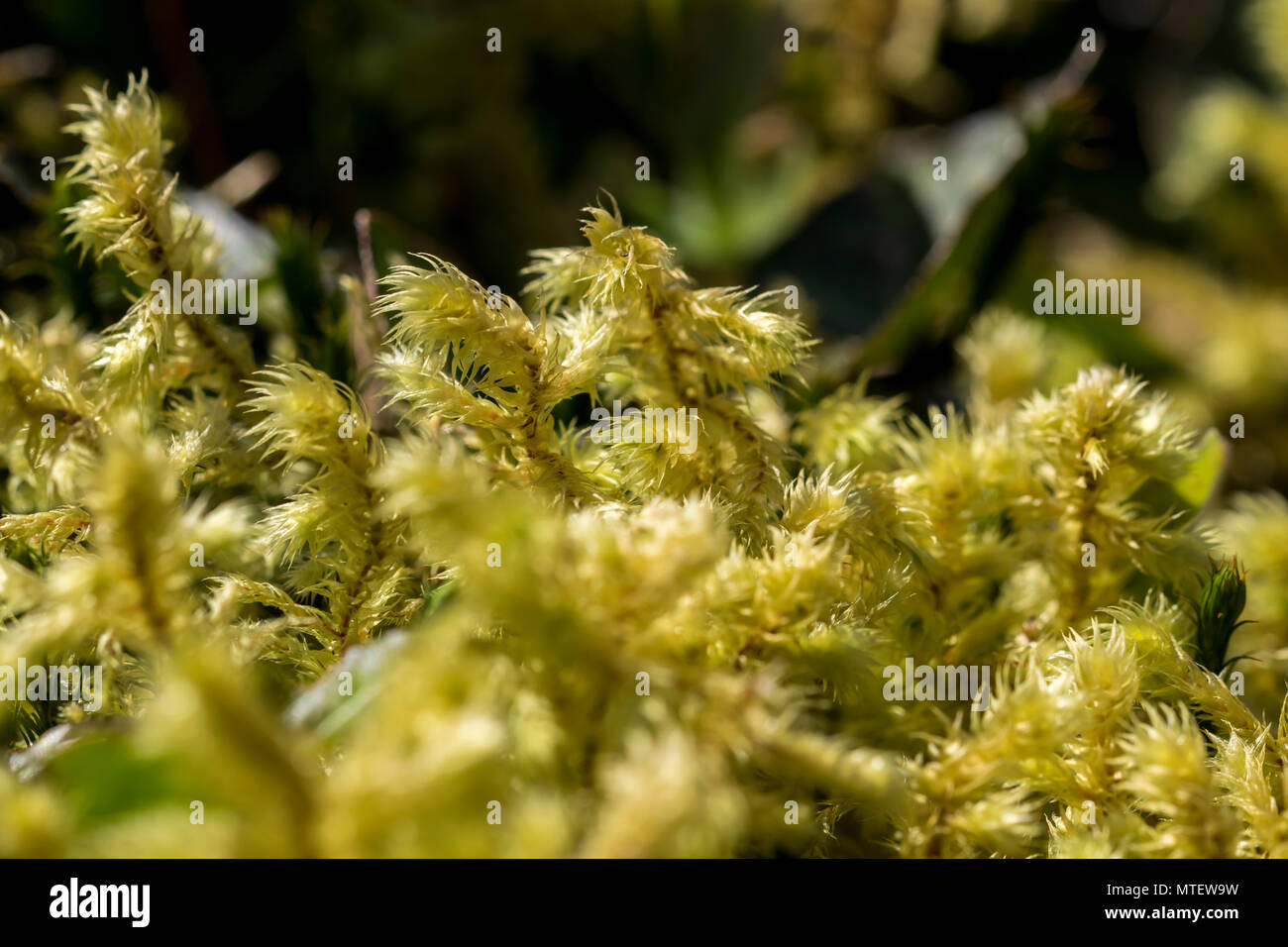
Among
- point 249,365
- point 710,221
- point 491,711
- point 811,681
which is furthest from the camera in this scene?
point 710,221

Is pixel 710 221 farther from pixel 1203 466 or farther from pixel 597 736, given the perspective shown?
pixel 597 736

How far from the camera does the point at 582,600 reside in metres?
0.33

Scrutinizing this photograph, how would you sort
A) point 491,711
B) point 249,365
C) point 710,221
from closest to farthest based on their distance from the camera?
point 491,711 → point 249,365 → point 710,221

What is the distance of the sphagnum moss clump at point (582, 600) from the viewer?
0.97 ft

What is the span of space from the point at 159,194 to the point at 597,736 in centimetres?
36

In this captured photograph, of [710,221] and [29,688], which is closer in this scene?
[29,688]

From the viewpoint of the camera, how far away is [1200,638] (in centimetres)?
51

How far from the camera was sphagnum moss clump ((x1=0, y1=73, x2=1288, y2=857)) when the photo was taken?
0.97 ft

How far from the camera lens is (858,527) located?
1.50ft

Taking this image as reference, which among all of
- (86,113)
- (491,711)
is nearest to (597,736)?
(491,711)

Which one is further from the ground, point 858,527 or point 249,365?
point 249,365

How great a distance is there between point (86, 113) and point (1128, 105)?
139cm
